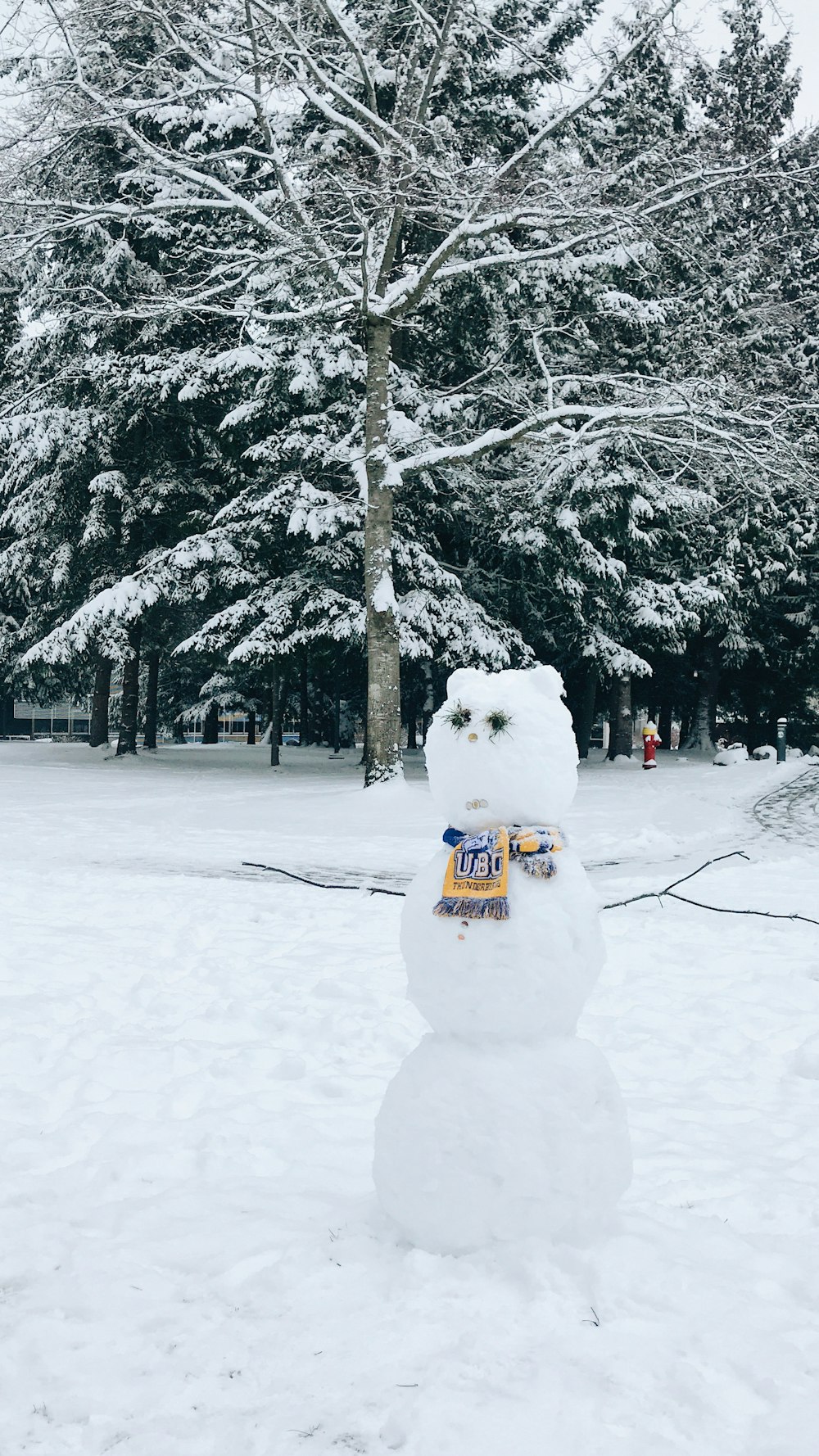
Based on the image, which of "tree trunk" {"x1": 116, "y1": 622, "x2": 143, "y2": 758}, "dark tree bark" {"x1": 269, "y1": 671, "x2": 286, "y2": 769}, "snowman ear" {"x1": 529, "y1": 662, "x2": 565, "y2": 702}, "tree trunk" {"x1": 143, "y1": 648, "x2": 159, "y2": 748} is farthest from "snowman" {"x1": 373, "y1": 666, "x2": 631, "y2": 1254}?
"tree trunk" {"x1": 143, "y1": 648, "x2": 159, "y2": 748}

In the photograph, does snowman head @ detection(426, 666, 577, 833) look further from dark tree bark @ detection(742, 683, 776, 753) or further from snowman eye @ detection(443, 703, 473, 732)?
Result: dark tree bark @ detection(742, 683, 776, 753)

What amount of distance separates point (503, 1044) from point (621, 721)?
77.5 ft

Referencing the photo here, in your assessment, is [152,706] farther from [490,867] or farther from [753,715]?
[490,867]

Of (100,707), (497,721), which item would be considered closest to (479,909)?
(497,721)

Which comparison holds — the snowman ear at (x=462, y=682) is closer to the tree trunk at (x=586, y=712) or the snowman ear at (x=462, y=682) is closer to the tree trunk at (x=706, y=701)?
the tree trunk at (x=586, y=712)

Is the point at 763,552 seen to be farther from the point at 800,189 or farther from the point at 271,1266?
the point at 271,1266

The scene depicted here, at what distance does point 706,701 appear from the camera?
29.8 meters

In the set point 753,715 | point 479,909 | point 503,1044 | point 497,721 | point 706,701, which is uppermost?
point 706,701

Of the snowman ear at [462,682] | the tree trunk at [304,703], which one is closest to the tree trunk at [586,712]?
the tree trunk at [304,703]

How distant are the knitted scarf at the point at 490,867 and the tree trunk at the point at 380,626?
12.1 meters

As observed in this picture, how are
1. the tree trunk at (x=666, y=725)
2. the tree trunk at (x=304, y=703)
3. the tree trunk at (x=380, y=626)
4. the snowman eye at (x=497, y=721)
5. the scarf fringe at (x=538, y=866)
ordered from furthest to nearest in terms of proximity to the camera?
the tree trunk at (x=666, y=725)
the tree trunk at (x=304, y=703)
the tree trunk at (x=380, y=626)
the snowman eye at (x=497, y=721)
the scarf fringe at (x=538, y=866)

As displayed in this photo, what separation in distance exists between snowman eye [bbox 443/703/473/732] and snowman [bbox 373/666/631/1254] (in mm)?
43

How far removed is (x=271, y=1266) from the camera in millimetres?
3029

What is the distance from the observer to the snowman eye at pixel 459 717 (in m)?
3.28
